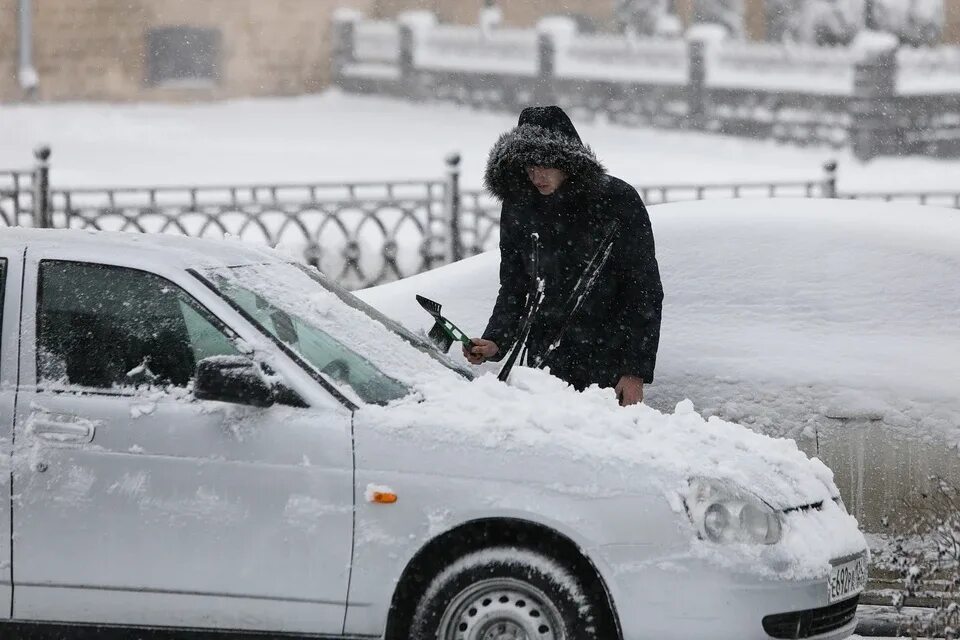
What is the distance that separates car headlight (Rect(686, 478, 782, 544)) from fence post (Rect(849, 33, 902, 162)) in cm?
2435

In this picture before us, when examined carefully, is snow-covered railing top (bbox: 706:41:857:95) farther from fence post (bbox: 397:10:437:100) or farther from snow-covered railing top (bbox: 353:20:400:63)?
snow-covered railing top (bbox: 353:20:400:63)

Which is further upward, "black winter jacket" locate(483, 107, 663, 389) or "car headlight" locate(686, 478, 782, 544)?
"black winter jacket" locate(483, 107, 663, 389)

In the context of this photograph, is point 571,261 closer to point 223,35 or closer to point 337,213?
point 337,213

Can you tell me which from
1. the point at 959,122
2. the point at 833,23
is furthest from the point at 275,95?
the point at 959,122

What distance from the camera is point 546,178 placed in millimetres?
5801

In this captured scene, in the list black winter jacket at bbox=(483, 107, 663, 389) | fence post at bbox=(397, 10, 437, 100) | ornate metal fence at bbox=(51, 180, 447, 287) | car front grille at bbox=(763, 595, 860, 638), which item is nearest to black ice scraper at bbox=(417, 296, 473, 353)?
black winter jacket at bbox=(483, 107, 663, 389)

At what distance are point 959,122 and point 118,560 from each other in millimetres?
26292

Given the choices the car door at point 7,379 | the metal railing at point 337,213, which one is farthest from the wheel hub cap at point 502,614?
the metal railing at point 337,213

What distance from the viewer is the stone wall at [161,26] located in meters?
35.7

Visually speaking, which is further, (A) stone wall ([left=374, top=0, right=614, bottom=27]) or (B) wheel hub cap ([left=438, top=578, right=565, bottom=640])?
(A) stone wall ([left=374, top=0, right=614, bottom=27])

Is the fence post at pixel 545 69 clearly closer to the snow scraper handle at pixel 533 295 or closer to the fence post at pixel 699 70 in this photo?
the fence post at pixel 699 70

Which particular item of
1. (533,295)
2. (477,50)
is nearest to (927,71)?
(477,50)

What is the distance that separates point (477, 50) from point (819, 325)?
29.6m

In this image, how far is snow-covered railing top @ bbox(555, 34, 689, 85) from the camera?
31828mm
